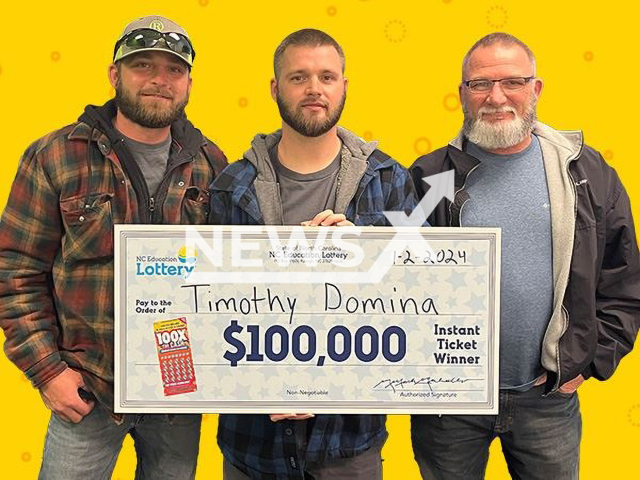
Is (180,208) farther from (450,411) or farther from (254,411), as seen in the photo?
(450,411)

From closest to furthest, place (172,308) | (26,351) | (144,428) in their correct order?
1. (172,308)
2. (26,351)
3. (144,428)

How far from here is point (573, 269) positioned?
3.10m

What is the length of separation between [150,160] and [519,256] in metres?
1.52

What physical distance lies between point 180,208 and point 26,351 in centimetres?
83

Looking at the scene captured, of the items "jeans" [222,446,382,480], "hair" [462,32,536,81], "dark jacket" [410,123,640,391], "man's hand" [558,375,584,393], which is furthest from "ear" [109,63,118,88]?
"man's hand" [558,375,584,393]

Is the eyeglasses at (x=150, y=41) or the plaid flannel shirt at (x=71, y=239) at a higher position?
the eyeglasses at (x=150, y=41)

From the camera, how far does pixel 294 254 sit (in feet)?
9.37

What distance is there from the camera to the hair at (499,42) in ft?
10.5

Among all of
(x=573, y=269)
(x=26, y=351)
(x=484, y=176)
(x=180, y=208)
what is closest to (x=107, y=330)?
(x=26, y=351)

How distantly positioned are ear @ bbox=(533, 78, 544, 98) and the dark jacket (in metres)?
0.15

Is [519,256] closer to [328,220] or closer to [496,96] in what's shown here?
[496,96]

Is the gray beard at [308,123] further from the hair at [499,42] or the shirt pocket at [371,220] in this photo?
the hair at [499,42]

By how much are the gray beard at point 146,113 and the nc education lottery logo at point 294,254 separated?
0.49m

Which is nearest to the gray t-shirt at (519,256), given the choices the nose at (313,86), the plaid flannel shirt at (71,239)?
the nose at (313,86)
